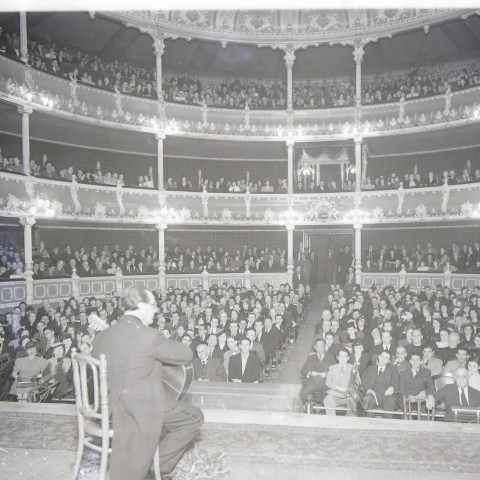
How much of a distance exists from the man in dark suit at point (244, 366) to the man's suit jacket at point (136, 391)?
4842mm

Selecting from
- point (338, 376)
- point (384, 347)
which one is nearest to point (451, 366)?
point (384, 347)

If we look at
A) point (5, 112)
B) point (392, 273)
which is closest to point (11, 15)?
point (5, 112)

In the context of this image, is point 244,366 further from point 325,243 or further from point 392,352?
point 325,243

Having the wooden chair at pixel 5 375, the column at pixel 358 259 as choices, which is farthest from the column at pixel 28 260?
the column at pixel 358 259

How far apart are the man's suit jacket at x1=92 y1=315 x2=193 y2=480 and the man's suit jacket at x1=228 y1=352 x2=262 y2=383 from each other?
4899 mm

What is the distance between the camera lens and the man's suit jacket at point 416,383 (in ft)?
23.7

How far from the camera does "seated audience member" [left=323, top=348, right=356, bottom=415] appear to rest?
727cm

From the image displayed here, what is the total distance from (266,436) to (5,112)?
1566 cm

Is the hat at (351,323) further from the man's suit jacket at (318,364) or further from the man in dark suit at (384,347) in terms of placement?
the man's suit jacket at (318,364)

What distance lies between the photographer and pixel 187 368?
152 inches

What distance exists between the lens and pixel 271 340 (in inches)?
420

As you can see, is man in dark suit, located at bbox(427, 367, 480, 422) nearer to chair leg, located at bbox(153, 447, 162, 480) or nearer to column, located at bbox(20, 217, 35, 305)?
chair leg, located at bbox(153, 447, 162, 480)

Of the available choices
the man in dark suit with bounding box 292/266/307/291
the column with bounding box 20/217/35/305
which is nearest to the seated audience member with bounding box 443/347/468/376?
the man in dark suit with bounding box 292/266/307/291

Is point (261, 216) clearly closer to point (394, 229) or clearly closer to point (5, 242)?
point (394, 229)
